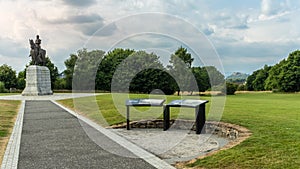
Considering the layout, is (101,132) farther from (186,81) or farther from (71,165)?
(186,81)

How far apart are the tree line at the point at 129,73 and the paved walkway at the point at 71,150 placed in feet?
15.3

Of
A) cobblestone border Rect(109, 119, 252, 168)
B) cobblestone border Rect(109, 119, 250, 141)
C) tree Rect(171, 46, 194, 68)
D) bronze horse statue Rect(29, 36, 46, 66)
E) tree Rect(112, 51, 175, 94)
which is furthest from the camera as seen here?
bronze horse statue Rect(29, 36, 46, 66)

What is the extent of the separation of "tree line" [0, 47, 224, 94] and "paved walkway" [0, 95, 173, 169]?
15.3 ft

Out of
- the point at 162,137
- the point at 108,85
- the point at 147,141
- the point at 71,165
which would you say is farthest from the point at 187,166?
the point at 108,85

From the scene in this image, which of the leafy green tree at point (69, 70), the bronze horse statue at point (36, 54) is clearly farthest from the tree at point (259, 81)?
the bronze horse statue at point (36, 54)

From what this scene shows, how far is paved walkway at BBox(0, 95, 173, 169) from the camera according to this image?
21.2ft

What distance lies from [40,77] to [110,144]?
92.1 feet

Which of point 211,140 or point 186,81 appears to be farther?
point 186,81

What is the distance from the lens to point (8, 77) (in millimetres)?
57281

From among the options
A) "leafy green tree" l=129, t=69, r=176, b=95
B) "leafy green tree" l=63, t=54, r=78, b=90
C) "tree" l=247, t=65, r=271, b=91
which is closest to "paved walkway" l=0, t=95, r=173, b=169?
"leafy green tree" l=129, t=69, r=176, b=95

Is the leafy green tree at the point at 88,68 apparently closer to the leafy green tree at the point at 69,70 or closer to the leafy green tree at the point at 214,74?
the leafy green tree at the point at 69,70

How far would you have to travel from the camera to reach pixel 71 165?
20.8 ft

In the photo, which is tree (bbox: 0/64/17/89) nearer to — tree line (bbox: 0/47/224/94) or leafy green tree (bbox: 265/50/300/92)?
tree line (bbox: 0/47/224/94)

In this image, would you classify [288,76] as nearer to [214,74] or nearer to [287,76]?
[287,76]
